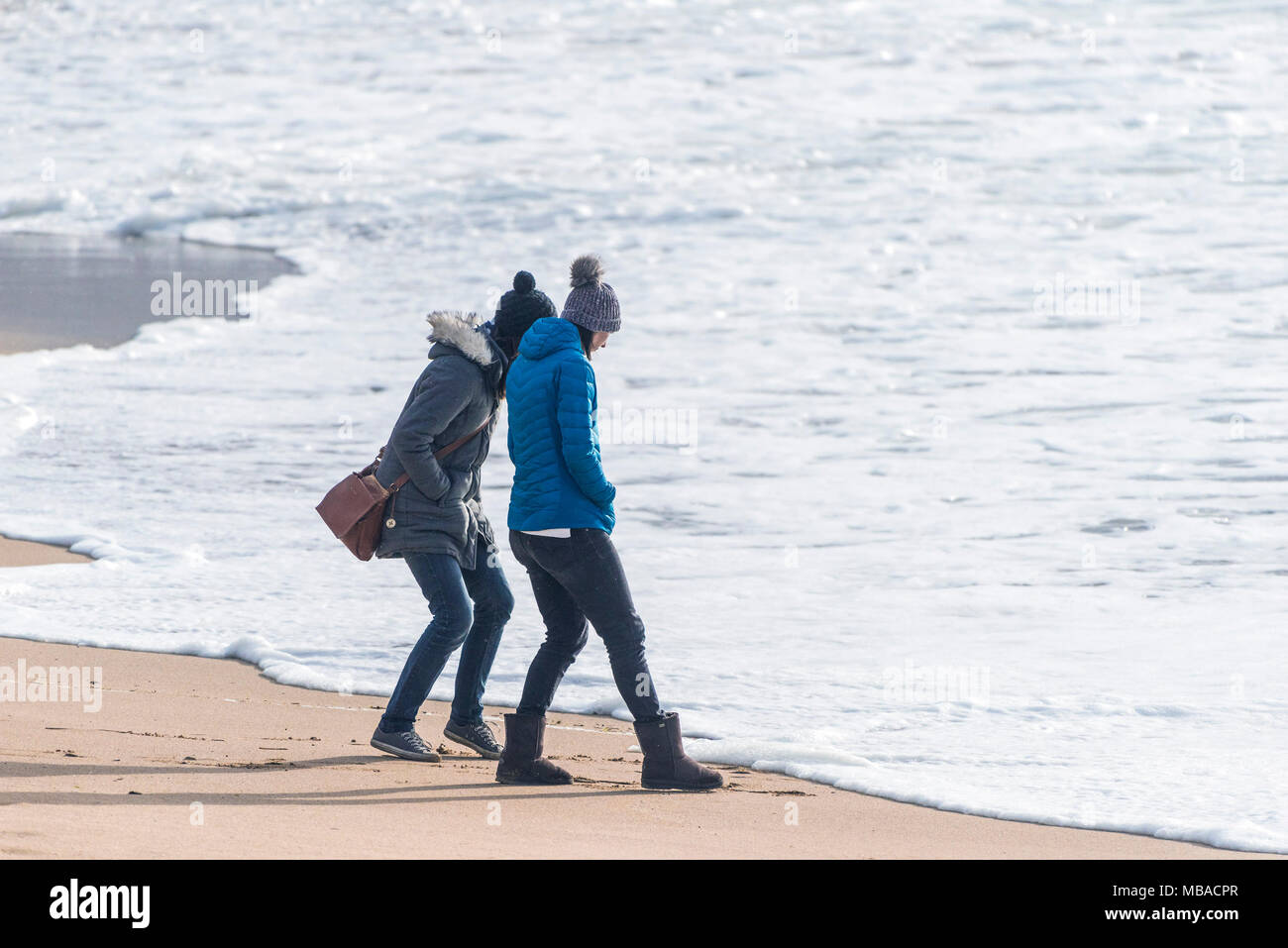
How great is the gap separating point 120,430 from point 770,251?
9.80m

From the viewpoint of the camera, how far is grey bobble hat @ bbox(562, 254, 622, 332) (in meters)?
4.72

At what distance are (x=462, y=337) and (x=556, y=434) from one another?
507 millimetres

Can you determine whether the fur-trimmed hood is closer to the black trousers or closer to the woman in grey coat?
the woman in grey coat

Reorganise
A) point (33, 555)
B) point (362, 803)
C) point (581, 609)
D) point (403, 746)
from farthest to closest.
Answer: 1. point (33, 555)
2. point (403, 746)
3. point (581, 609)
4. point (362, 803)

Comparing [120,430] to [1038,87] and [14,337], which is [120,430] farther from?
[1038,87]

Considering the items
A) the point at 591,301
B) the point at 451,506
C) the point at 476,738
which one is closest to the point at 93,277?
the point at 476,738

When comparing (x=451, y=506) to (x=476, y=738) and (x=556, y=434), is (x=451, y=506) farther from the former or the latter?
(x=476, y=738)

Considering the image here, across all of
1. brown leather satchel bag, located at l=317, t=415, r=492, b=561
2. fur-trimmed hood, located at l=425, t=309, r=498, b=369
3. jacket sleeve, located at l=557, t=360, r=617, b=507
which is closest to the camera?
jacket sleeve, located at l=557, t=360, r=617, b=507

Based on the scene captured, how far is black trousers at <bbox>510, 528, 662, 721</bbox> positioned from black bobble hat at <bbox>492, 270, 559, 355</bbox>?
0.69 meters

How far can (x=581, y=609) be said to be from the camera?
16.0 feet

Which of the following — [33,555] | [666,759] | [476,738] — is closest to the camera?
[666,759]

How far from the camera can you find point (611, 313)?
476cm

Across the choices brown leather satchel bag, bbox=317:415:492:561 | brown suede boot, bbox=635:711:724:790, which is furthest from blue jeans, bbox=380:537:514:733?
brown suede boot, bbox=635:711:724:790
